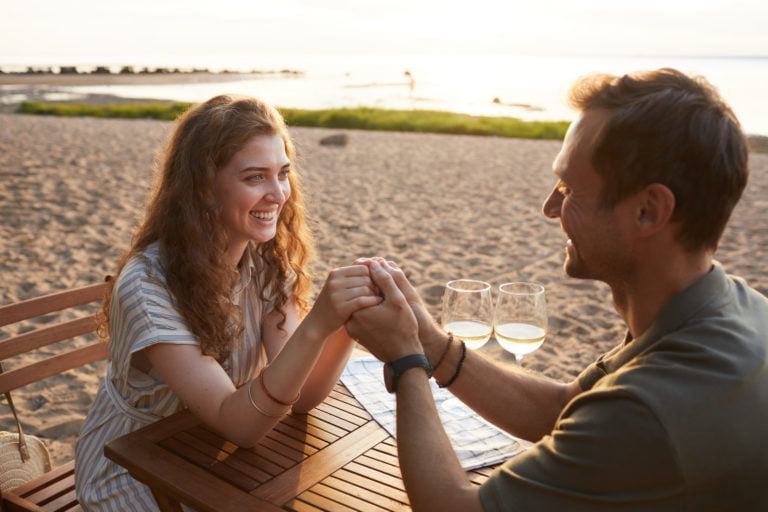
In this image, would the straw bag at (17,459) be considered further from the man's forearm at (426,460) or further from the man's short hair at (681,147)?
the man's short hair at (681,147)

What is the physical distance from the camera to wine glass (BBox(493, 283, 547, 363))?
6.42ft

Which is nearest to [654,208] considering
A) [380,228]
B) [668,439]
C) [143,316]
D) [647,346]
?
[647,346]

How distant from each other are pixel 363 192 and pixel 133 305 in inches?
399

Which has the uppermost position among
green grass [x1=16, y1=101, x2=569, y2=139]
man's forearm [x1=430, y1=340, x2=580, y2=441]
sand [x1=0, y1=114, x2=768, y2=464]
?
man's forearm [x1=430, y1=340, x2=580, y2=441]

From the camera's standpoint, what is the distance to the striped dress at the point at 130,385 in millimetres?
2070

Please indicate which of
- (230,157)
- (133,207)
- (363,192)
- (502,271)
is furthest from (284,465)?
(363,192)

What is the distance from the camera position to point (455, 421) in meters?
2.16

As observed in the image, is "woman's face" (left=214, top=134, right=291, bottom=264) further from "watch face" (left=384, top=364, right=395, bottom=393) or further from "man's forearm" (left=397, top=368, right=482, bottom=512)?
"man's forearm" (left=397, top=368, right=482, bottom=512)

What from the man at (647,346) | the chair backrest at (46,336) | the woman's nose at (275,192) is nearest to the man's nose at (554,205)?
the man at (647,346)

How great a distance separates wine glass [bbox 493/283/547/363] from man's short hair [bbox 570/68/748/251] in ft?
1.54

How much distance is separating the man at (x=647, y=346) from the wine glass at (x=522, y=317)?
172 mm

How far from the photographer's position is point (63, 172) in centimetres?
1323

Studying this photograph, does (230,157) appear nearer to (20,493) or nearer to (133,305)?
(133,305)

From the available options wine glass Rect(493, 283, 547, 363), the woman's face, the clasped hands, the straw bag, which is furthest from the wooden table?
the straw bag
